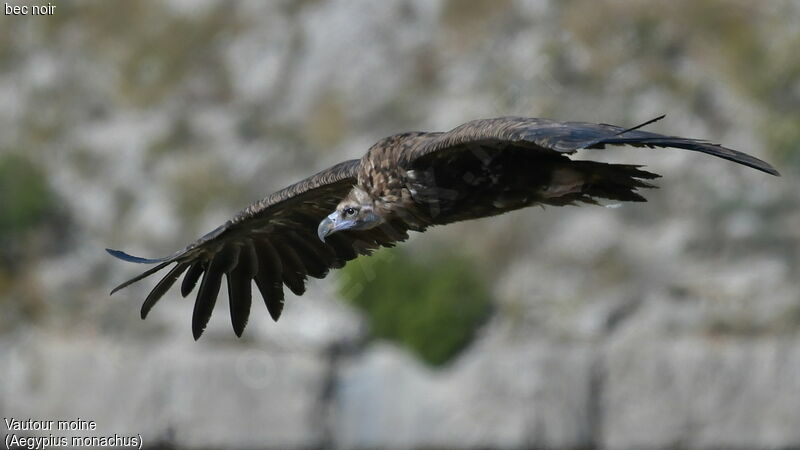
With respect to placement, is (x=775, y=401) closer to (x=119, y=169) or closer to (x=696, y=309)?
(x=696, y=309)

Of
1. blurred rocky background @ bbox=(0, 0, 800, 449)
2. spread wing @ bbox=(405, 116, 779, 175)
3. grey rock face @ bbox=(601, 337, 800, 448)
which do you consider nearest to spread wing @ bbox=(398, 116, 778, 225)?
spread wing @ bbox=(405, 116, 779, 175)

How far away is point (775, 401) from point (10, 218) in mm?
9200

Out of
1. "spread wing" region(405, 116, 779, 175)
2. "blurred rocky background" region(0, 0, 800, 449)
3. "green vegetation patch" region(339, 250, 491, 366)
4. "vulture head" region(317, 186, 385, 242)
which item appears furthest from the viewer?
"green vegetation patch" region(339, 250, 491, 366)

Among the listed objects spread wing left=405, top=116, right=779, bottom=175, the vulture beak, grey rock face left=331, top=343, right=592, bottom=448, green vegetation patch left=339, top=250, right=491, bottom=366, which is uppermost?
green vegetation patch left=339, top=250, right=491, bottom=366

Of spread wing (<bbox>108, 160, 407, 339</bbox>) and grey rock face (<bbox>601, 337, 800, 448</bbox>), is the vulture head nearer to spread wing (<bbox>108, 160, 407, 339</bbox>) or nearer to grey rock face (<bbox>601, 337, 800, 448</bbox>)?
spread wing (<bbox>108, 160, 407, 339</bbox>)

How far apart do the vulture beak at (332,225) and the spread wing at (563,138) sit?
45.5 inches

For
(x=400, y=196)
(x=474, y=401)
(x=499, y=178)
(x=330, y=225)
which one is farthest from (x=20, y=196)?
(x=499, y=178)

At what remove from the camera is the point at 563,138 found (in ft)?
20.9

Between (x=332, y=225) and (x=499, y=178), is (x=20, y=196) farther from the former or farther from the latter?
(x=499, y=178)

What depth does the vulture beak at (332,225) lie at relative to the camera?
8469 mm

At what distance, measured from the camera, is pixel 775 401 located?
14289 millimetres

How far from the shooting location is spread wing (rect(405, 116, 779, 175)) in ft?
20.3

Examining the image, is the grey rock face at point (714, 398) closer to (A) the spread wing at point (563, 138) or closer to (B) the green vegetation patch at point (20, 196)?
(A) the spread wing at point (563, 138)

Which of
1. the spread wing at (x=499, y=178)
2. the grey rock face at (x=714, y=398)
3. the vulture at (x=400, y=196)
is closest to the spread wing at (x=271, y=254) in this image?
the vulture at (x=400, y=196)
